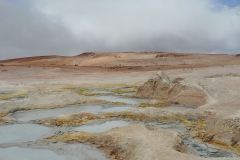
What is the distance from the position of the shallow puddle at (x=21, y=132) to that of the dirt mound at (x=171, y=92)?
826 centimetres

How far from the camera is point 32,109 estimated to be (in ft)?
51.9

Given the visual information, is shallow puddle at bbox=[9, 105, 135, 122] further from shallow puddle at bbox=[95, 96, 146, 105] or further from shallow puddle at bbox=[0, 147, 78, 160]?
shallow puddle at bbox=[0, 147, 78, 160]

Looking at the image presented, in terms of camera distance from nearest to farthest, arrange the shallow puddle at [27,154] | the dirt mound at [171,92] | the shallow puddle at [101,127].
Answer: the shallow puddle at [27,154] < the shallow puddle at [101,127] < the dirt mound at [171,92]

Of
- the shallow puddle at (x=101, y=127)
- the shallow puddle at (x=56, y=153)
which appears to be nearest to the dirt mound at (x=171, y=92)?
the shallow puddle at (x=101, y=127)

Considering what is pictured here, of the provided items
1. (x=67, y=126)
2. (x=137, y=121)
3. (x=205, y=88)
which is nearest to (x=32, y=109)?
(x=67, y=126)

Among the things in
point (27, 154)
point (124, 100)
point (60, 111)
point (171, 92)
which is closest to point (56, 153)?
point (27, 154)

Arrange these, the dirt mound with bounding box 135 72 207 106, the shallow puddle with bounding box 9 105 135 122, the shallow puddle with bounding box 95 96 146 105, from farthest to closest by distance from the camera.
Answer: the shallow puddle with bounding box 95 96 146 105
the dirt mound with bounding box 135 72 207 106
the shallow puddle with bounding box 9 105 135 122

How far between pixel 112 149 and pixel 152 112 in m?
4.75

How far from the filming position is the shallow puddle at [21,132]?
10770 mm

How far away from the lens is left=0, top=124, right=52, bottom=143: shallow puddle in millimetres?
10770

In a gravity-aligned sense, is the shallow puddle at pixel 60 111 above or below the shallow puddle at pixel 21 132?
above

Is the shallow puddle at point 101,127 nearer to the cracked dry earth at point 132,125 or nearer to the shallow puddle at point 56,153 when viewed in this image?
the cracked dry earth at point 132,125

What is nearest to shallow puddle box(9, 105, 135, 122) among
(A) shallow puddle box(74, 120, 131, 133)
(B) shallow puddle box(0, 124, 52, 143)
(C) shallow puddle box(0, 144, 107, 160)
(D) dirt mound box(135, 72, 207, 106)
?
(B) shallow puddle box(0, 124, 52, 143)

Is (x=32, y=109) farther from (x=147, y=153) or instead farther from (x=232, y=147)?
(x=232, y=147)
